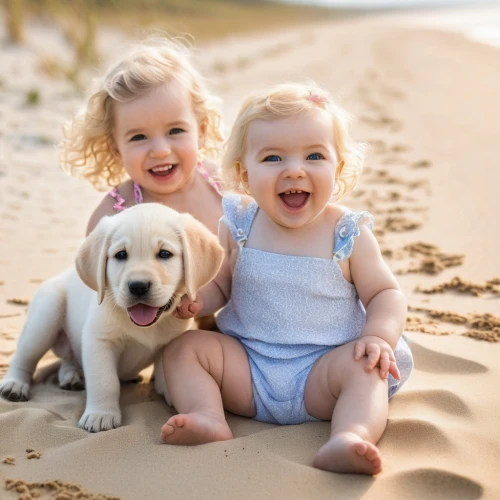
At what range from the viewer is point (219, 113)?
4500 millimetres

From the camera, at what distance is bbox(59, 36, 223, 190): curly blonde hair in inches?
159

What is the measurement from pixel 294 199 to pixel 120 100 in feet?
4.28

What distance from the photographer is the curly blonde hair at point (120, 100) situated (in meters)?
4.03

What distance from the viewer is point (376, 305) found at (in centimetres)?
320

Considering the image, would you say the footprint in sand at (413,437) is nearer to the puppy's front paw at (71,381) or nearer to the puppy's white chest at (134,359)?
the puppy's white chest at (134,359)

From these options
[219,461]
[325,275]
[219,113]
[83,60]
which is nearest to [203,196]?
[219,113]

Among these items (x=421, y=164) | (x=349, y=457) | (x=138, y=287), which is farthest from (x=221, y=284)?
(x=421, y=164)

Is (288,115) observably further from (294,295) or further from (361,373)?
(361,373)

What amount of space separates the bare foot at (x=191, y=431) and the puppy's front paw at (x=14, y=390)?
0.94 meters

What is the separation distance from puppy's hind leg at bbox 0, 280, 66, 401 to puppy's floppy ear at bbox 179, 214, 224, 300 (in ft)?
2.73

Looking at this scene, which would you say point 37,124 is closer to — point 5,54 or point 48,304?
point 5,54

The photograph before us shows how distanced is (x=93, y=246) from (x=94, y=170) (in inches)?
56.0

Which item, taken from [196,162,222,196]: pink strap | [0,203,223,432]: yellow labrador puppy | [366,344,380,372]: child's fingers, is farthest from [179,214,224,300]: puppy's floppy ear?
[196,162,222,196]: pink strap

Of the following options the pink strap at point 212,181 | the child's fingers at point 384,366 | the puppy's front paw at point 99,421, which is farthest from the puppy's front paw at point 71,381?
the child's fingers at point 384,366
